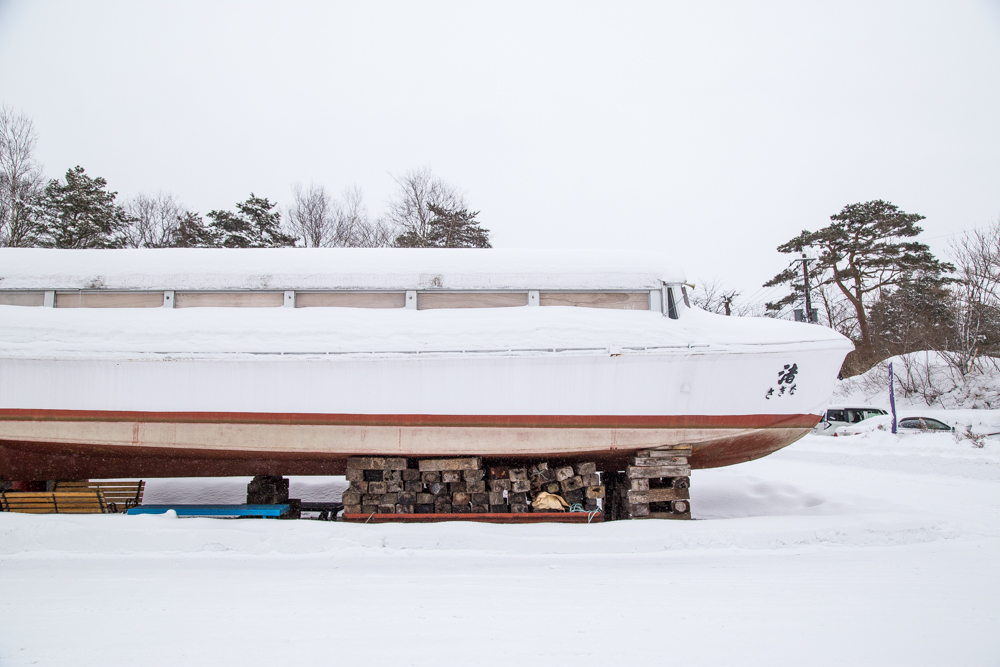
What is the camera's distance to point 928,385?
66.6 feet

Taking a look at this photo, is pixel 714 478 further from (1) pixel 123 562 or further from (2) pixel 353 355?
(1) pixel 123 562

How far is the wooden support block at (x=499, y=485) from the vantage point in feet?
16.7

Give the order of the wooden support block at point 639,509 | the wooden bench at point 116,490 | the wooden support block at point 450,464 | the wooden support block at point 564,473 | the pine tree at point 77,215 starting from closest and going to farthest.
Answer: the wooden support block at point 639,509
the wooden support block at point 450,464
the wooden support block at point 564,473
the wooden bench at point 116,490
the pine tree at point 77,215

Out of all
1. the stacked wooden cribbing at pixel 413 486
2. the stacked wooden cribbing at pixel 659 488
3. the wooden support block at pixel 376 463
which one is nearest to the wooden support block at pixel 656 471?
the stacked wooden cribbing at pixel 659 488

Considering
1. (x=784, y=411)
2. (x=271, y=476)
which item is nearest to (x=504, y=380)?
(x=784, y=411)

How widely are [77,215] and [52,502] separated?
14958 mm

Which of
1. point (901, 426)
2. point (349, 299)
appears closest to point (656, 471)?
point (349, 299)

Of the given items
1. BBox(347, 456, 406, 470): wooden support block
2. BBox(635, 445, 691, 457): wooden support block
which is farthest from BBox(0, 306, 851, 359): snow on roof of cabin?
BBox(347, 456, 406, 470): wooden support block

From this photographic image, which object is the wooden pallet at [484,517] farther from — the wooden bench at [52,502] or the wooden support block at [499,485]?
the wooden bench at [52,502]

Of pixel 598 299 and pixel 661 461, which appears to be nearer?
pixel 661 461

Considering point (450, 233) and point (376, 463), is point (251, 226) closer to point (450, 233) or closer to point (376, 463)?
point (450, 233)

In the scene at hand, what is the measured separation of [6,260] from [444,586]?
5388 mm

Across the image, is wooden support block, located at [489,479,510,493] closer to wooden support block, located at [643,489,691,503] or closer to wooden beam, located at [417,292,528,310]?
wooden support block, located at [643,489,691,503]

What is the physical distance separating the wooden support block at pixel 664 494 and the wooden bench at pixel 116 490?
17.8 ft
